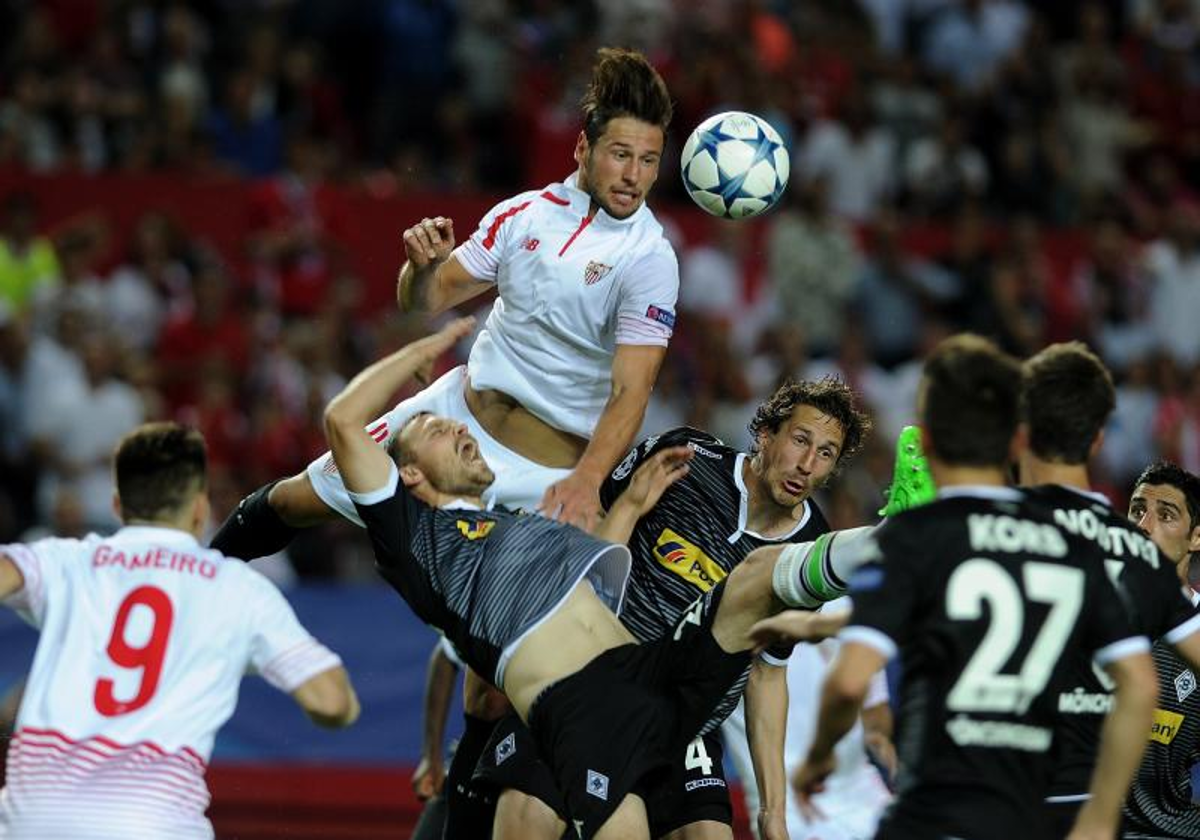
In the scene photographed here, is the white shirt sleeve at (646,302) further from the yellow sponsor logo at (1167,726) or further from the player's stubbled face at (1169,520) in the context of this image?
the yellow sponsor logo at (1167,726)

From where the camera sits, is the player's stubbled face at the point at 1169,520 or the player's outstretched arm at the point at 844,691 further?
the player's stubbled face at the point at 1169,520

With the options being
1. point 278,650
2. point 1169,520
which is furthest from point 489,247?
point 1169,520

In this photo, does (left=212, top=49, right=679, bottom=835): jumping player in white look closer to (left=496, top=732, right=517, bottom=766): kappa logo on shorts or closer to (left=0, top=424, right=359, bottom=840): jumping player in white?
(left=496, top=732, right=517, bottom=766): kappa logo on shorts

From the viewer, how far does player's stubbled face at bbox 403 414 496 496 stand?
22.7 feet

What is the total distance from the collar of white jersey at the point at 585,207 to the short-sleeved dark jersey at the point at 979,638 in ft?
8.77

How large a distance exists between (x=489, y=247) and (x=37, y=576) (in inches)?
112

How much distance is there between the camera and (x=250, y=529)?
8.09m

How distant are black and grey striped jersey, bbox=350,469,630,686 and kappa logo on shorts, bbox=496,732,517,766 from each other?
0.50 metres

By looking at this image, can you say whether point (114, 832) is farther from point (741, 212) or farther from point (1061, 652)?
point (741, 212)

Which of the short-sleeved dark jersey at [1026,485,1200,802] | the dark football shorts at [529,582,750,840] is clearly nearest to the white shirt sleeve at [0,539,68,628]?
the dark football shorts at [529,582,750,840]

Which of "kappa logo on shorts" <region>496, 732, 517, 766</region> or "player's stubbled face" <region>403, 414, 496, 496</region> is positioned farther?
"kappa logo on shorts" <region>496, 732, 517, 766</region>

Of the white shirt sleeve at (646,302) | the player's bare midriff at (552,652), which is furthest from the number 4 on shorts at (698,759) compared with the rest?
the white shirt sleeve at (646,302)

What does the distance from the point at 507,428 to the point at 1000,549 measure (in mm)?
3077

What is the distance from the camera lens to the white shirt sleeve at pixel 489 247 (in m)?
7.84
